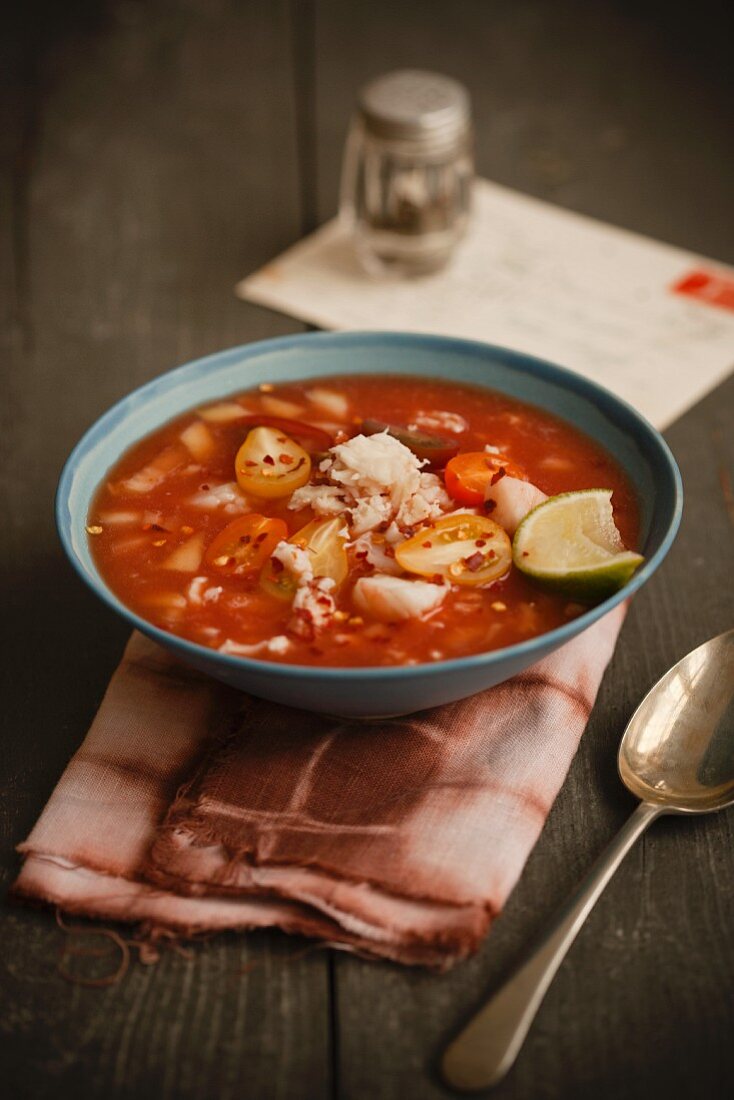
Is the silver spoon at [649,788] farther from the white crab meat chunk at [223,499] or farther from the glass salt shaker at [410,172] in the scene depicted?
the glass salt shaker at [410,172]

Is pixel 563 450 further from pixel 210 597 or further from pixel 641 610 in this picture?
pixel 210 597

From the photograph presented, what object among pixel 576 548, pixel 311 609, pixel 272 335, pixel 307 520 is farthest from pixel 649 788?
pixel 272 335

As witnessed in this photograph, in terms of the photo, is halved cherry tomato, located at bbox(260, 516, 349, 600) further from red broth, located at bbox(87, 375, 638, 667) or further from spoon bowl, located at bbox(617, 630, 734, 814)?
spoon bowl, located at bbox(617, 630, 734, 814)

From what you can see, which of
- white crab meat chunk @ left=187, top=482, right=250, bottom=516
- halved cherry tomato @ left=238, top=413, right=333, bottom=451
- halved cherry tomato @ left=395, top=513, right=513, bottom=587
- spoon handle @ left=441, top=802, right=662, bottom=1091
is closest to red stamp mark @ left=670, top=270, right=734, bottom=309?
halved cherry tomato @ left=238, top=413, right=333, bottom=451

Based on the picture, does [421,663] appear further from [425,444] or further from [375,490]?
[425,444]

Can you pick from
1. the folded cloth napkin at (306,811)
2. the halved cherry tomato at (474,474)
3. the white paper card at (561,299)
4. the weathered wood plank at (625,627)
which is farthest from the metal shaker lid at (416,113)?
the folded cloth napkin at (306,811)

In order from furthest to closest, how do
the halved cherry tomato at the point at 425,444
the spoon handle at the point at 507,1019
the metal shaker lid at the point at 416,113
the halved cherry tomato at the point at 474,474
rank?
the metal shaker lid at the point at 416,113
the halved cherry tomato at the point at 425,444
the halved cherry tomato at the point at 474,474
the spoon handle at the point at 507,1019

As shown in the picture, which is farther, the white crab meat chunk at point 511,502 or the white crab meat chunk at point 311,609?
the white crab meat chunk at point 511,502
